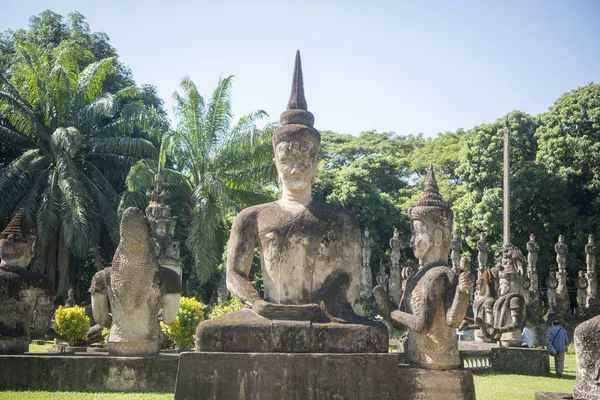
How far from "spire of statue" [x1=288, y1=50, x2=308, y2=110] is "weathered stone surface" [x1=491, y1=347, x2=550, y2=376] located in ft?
31.4

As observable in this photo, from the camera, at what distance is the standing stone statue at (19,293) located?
29.8ft

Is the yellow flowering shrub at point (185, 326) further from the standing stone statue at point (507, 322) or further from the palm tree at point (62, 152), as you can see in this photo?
the palm tree at point (62, 152)

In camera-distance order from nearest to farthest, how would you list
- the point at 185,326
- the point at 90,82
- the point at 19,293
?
the point at 19,293, the point at 185,326, the point at 90,82

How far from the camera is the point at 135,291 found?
28.2 ft

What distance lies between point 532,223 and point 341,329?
100 ft

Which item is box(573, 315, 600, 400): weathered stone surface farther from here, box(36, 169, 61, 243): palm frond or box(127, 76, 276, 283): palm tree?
box(36, 169, 61, 243): palm frond

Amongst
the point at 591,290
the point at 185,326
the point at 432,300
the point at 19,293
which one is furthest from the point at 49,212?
the point at 591,290

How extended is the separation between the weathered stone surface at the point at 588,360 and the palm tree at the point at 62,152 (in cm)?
2178

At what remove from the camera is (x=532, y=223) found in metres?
33.5

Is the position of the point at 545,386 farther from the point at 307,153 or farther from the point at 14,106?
the point at 14,106

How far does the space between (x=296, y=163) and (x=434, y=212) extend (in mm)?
1556

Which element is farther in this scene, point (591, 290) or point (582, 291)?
point (582, 291)

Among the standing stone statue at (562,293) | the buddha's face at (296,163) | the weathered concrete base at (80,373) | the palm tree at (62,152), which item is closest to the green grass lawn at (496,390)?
the weathered concrete base at (80,373)

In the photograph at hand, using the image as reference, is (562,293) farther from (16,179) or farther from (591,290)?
(16,179)
